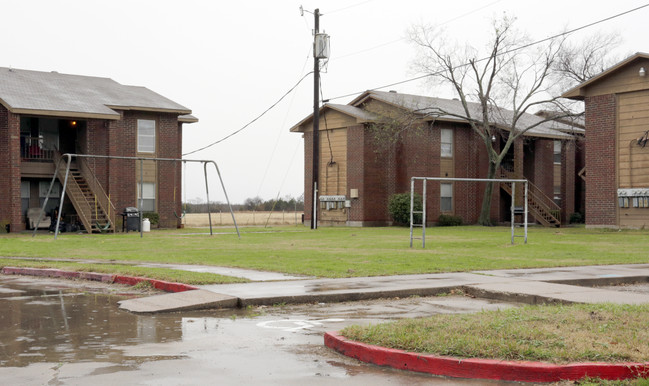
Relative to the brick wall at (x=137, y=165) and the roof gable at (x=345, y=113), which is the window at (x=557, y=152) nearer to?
the roof gable at (x=345, y=113)

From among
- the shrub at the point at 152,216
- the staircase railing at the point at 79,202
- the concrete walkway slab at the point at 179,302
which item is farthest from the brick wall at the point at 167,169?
the concrete walkway slab at the point at 179,302

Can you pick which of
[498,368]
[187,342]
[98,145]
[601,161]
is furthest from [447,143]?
[498,368]

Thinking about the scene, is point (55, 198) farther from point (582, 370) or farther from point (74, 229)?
point (582, 370)

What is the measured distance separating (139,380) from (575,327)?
4.27m

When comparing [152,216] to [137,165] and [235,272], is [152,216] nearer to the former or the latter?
[137,165]

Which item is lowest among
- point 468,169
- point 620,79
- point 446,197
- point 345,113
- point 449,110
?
point 446,197

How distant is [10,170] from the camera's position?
33.1m

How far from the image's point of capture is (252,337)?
27.5ft

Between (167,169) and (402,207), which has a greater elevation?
(167,169)

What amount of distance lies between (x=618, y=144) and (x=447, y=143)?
1284cm

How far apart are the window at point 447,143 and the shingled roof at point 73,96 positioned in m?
14.9

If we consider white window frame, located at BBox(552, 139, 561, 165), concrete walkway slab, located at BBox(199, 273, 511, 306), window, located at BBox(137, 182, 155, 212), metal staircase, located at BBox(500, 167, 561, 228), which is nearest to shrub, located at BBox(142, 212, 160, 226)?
window, located at BBox(137, 182, 155, 212)

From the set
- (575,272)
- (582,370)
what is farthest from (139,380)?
(575,272)

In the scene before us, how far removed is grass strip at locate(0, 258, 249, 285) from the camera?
13.2 meters
